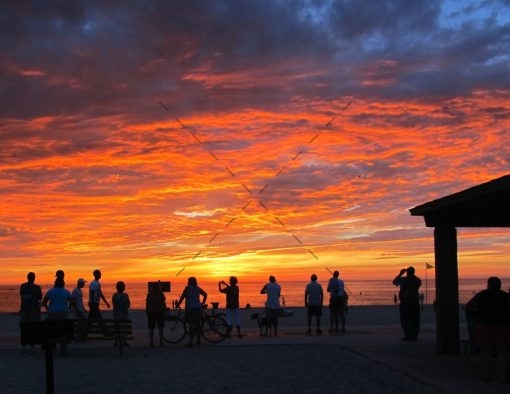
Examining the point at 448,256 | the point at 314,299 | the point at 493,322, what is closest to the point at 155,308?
the point at 314,299

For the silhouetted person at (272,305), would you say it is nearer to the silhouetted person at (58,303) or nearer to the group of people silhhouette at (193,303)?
the group of people silhhouette at (193,303)

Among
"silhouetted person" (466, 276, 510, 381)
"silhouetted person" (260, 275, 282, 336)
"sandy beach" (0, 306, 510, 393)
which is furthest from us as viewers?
"silhouetted person" (260, 275, 282, 336)

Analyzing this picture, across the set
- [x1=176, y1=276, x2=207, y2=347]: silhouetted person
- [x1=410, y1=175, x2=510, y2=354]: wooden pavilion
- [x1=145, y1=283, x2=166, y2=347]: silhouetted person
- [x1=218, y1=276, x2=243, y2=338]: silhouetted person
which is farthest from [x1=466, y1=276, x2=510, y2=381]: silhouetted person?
[x1=218, y1=276, x2=243, y2=338]: silhouetted person

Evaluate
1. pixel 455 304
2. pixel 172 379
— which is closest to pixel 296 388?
pixel 172 379

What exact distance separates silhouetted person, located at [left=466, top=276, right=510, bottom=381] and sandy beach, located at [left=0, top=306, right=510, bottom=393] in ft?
1.37

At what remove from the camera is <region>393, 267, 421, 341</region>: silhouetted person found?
700 inches

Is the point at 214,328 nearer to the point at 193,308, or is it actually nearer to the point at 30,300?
the point at 193,308

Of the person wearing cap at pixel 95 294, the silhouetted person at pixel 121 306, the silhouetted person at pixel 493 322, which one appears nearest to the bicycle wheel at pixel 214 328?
the silhouetted person at pixel 121 306

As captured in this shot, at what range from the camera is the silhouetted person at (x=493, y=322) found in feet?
37.8

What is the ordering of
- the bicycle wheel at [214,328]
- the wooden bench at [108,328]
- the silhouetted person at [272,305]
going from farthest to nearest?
the silhouetted person at [272,305] → the bicycle wheel at [214,328] → the wooden bench at [108,328]

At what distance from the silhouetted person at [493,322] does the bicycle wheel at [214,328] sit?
7.93 meters

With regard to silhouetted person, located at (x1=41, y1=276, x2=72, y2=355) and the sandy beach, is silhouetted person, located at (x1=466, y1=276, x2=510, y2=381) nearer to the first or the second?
the sandy beach

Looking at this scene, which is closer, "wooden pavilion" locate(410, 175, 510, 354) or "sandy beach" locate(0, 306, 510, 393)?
"sandy beach" locate(0, 306, 510, 393)

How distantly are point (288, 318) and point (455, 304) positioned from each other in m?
16.5
